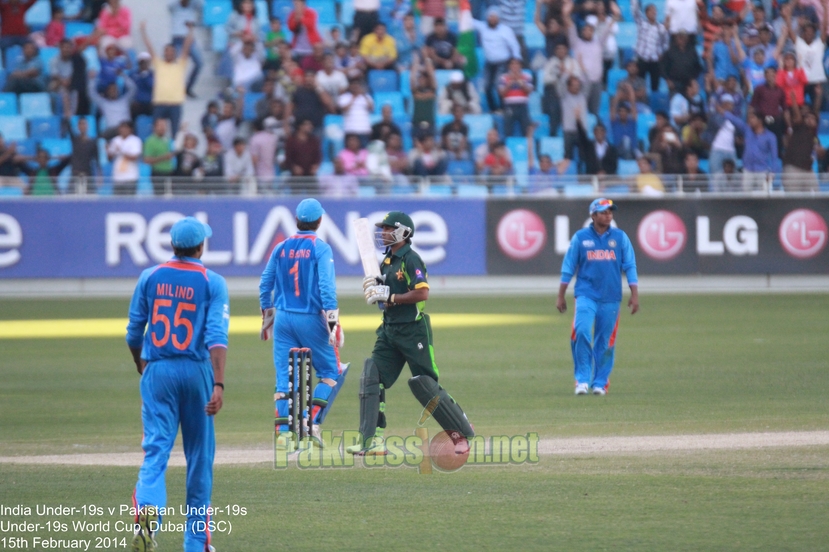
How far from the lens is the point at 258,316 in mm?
22438

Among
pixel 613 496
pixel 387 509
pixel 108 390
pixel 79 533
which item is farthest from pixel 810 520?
pixel 108 390

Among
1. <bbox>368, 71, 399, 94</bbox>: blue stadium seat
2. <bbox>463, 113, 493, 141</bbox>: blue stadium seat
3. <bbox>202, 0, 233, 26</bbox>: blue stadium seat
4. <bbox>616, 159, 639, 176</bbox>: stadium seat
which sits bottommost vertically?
<bbox>616, 159, 639, 176</bbox>: stadium seat

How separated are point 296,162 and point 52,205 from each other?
536cm

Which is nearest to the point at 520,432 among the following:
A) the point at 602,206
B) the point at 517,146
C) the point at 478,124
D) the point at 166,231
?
the point at 602,206

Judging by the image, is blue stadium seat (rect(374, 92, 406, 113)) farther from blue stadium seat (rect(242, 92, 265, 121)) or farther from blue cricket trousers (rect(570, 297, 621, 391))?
blue cricket trousers (rect(570, 297, 621, 391))

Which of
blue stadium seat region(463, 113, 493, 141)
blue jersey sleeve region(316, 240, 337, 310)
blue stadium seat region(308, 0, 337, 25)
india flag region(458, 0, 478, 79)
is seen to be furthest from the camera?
blue stadium seat region(308, 0, 337, 25)

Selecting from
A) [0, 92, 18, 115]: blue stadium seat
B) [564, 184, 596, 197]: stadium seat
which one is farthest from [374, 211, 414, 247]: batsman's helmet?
[0, 92, 18, 115]: blue stadium seat

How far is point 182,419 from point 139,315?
26.0 inches

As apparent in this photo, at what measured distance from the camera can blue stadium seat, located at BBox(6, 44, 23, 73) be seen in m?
28.4

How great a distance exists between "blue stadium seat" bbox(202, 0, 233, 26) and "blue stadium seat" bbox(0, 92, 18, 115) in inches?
193

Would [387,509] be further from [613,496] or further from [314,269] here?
[314,269]

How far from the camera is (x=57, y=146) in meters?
27.3

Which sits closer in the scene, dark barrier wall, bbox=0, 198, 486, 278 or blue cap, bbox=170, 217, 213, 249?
blue cap, bbox=170, 217, 213, 249

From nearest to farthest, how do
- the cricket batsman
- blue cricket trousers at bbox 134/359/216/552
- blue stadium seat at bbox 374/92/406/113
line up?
1. blue cricket trousers at bbox 134/359/216/552
2. the cricket batsman
3. blue stadium seat at bbox 374/92/406/113
